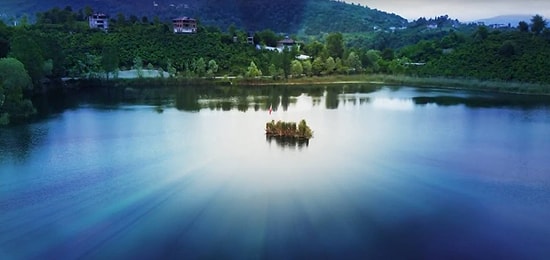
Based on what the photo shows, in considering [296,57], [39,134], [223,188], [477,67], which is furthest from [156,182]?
[296,57]

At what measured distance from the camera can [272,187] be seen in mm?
14500

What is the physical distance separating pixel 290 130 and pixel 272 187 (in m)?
6.98

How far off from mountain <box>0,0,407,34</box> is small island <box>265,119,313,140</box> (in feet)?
235

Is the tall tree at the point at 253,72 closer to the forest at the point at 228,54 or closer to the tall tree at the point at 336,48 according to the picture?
the forest at the point at 228,54

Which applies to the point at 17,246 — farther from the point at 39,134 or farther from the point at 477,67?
the point at 477,67

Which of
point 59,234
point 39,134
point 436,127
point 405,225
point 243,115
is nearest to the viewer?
point 59,234

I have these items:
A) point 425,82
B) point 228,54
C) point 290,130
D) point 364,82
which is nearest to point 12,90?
point 290,130

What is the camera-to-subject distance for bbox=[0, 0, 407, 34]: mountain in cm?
9462

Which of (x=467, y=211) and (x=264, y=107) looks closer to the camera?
(x=467, y=211)

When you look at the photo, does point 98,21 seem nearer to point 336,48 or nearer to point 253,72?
point 253,72

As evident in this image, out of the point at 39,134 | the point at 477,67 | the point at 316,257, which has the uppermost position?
the point at 477,67

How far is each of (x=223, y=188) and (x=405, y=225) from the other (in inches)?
210

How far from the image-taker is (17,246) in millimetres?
10555

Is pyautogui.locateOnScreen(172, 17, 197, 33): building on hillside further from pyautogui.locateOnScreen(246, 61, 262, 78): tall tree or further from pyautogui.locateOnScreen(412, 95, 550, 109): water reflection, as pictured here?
pyautogui.locateOnScreen(412, 95, 550, 109): water reflection
